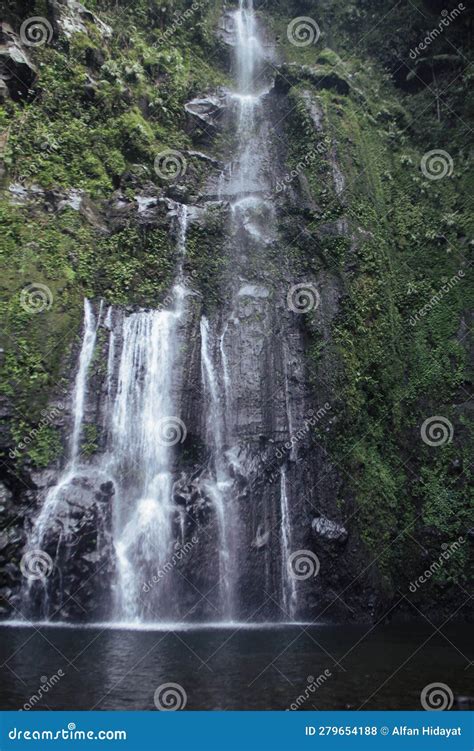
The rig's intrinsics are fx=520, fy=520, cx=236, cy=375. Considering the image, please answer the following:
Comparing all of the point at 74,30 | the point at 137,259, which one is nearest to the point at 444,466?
the point at 137,259

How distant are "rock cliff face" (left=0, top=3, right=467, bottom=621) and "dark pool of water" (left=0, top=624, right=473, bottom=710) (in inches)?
60.1

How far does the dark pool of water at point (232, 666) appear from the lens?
596cm

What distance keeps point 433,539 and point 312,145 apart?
12884mm

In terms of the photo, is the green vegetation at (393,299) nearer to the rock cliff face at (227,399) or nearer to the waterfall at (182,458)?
the rock cliff face at (227,399)

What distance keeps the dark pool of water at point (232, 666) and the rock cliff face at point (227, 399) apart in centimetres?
153

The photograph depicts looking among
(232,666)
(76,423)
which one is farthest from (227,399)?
(232,666)

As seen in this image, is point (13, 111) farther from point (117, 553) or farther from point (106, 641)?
point (106, 641)

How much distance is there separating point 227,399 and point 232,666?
687 cm

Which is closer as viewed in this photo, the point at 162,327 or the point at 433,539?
the point at 433,539

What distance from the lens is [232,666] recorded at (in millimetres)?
7336

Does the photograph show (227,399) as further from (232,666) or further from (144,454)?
(232,666)

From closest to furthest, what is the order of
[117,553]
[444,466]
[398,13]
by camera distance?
[117,553] → [444,466] → [398,13]

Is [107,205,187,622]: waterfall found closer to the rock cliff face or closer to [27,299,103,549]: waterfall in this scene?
the rock cliff face

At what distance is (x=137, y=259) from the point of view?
14797mm
